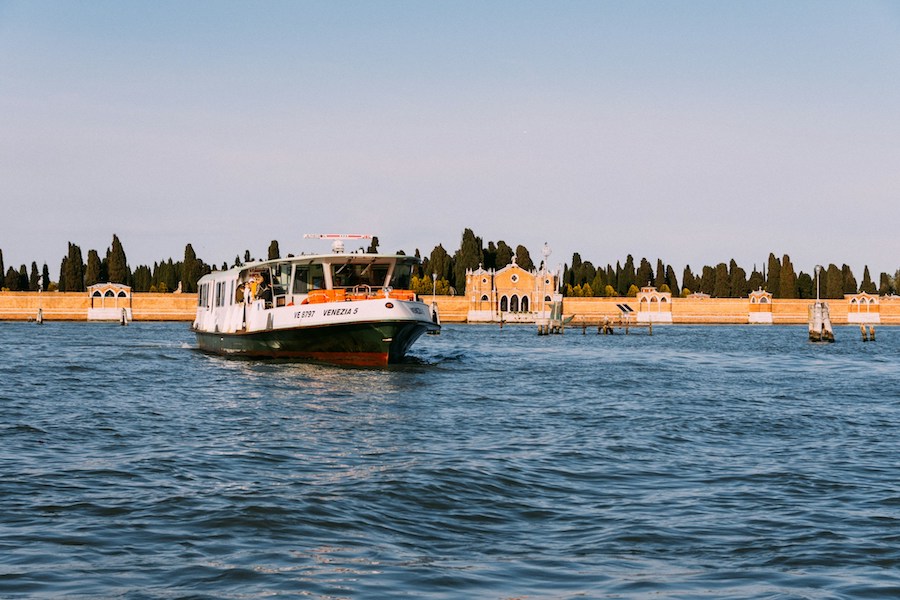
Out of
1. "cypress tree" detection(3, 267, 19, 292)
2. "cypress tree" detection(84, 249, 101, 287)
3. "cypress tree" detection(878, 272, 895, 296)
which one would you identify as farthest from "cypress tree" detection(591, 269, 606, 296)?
"cypress tree" detection(3, 267, 19, 292)

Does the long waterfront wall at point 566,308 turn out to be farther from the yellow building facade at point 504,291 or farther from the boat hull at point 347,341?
the boat hull at point 347,341

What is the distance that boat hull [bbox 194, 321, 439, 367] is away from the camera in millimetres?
30766

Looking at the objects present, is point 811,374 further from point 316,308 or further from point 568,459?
point 568,459

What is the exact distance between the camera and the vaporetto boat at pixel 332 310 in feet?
101

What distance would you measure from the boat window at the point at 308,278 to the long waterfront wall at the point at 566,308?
274ft

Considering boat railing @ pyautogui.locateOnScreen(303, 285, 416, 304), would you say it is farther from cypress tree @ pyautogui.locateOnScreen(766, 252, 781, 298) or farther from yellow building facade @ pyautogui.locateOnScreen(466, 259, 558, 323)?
cypress tree @ pyautogui.locateOnScreen(766, 252, 781, 298)

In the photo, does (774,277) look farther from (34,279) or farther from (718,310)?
(34,279)

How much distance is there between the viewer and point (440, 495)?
11.5 meters

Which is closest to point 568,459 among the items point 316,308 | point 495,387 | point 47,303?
point 495,387

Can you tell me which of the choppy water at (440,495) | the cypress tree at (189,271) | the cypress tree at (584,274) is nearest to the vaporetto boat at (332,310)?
the choppy water at (440,495)

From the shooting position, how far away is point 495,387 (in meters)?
27.7

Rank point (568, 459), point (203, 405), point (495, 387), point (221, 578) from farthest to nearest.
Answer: point (495, 387) < point (203, 405) < point (568, 459) < point (221, 578)

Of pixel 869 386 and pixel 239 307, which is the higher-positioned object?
pixel 239 307

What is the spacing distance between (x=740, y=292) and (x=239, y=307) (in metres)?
111
